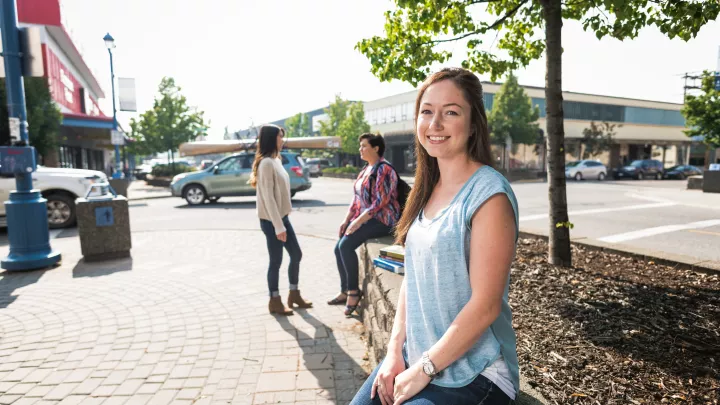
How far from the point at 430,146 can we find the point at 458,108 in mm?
179

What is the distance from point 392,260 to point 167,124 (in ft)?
103

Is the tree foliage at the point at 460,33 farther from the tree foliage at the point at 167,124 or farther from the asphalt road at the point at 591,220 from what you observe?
the tree foliage at the point at 167,124

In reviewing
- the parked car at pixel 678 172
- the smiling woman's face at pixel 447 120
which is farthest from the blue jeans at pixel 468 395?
the parked car at pixel 678 172

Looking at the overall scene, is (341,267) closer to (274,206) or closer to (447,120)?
(274,206)

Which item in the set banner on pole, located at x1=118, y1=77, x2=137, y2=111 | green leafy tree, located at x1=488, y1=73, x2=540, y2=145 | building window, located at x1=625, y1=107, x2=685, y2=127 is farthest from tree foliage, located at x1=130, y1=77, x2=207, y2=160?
building window, located at x1=625, y1=107, x2=685, y2=127

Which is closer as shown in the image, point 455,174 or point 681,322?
point 455,174

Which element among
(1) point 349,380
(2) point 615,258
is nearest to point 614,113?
(2) point 615,258

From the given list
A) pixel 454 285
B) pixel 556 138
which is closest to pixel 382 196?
pixel 556 138

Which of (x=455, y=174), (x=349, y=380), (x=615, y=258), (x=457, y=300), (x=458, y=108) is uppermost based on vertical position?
(x=458, y=108)

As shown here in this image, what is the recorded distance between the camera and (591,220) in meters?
10.7

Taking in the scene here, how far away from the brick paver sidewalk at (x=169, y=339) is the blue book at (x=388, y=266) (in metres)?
0.72

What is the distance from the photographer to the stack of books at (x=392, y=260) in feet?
11.7

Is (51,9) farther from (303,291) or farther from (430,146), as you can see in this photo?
(430,146)

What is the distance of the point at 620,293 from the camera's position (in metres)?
3.51
